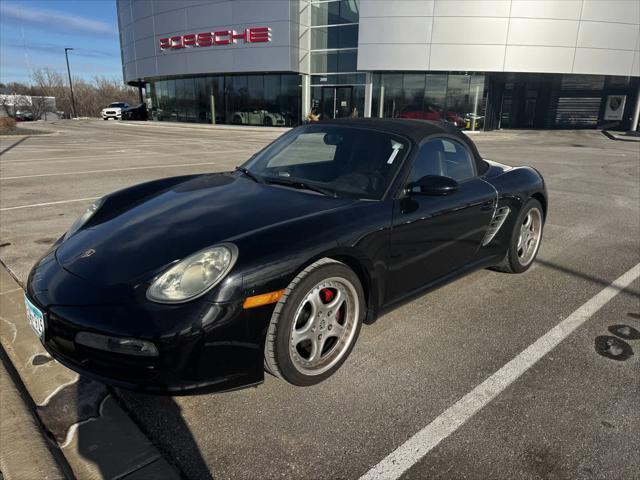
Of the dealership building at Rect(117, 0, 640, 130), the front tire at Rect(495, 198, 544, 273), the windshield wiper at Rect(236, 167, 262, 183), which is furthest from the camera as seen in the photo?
the dealership building at Rect(117, 0, 640, 130)

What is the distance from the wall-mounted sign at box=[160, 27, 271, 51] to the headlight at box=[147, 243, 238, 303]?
31.9 metres

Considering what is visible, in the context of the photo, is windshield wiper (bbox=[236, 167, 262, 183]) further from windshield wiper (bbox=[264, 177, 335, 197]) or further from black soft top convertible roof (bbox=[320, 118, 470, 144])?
black soft top convertible roof (bbox=[320, 118, 470, 144])

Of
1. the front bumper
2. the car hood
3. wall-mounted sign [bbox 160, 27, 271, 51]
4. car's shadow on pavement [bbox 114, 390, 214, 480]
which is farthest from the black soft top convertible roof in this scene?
wall-mounted sign [bbox 160, 27, 271, 51]

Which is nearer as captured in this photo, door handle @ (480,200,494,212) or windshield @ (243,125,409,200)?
windshield @ (243,125,409,200)

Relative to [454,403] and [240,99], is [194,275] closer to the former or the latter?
[454,403]

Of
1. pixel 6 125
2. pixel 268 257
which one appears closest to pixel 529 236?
pixel 268 257

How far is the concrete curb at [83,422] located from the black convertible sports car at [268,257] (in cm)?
31

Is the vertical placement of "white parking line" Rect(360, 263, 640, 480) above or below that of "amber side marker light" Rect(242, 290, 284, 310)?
below

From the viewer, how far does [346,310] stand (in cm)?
277

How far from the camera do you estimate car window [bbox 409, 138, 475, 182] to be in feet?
10.8

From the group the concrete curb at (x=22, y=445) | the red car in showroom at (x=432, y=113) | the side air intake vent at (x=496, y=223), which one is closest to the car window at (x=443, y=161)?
the side air intake vent at (x=496, y=223)

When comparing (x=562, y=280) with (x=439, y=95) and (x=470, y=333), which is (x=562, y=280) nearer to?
(x=470, y=333)

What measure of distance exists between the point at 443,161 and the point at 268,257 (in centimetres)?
188

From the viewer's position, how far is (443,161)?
141 inches
